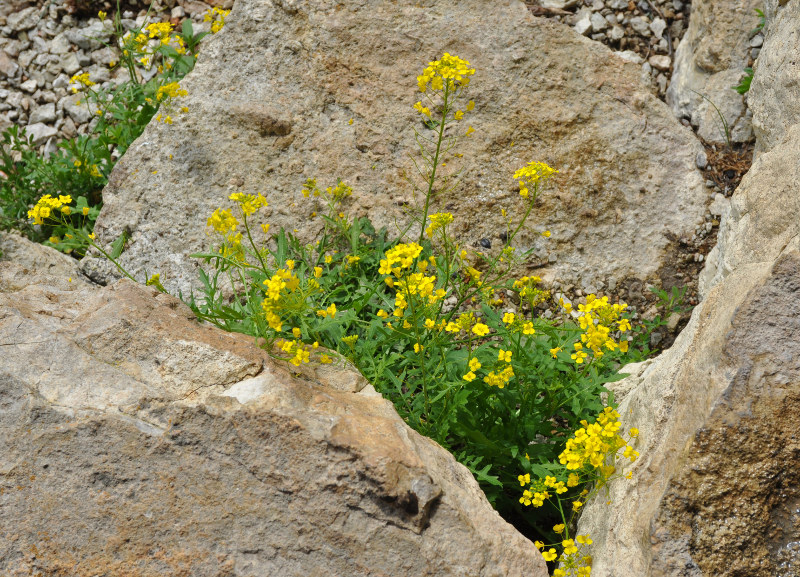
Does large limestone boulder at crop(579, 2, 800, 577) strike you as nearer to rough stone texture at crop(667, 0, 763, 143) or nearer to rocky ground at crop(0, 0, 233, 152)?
rough stone texture at crop(667, 0, 763, 143)

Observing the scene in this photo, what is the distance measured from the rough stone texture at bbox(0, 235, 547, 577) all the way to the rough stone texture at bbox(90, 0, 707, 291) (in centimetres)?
176

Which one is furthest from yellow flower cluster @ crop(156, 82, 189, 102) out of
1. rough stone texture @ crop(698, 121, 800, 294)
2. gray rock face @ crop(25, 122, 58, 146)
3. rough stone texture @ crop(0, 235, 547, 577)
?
rough stone texture @ crop(698, 121, 800, 294)

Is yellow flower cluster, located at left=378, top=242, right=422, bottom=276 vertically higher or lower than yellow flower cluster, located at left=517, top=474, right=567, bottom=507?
higher

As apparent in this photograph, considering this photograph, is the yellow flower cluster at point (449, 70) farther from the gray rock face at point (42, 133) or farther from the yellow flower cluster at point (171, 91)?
the gray rock face at point (42, 133)

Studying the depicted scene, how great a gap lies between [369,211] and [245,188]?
2.63 feet

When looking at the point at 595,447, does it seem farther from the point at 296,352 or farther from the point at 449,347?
the point at 296,352

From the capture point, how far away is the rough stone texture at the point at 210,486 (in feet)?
8.61

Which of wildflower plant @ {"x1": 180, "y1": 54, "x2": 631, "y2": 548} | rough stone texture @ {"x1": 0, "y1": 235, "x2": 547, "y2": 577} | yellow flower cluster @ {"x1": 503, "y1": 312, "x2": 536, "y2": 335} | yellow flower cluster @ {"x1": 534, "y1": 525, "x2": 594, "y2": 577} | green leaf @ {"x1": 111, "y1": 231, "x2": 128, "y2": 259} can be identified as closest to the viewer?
rough stone texture @ {"x1": 0, "y1": 235, "x2": 547, "y2": 577}

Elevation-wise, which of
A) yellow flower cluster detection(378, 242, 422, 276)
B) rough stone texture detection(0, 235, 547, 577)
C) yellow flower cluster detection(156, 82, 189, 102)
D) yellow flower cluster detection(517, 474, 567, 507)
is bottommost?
yellow flower cluster detection(517, 474, 567, 507)

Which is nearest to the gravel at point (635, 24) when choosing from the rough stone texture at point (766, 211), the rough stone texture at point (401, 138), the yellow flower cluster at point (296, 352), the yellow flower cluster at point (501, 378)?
the rough stone texture at point (401, 138)

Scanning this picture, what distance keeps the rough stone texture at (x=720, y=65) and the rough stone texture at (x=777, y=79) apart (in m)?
0.47

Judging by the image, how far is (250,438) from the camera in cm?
271

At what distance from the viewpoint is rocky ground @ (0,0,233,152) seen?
19.5 ft

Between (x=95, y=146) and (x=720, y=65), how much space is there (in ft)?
14.5
